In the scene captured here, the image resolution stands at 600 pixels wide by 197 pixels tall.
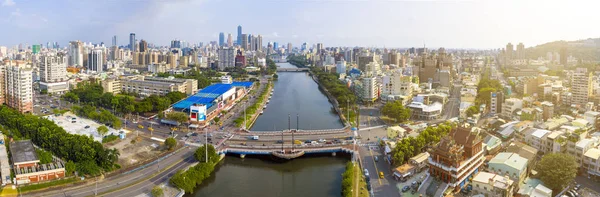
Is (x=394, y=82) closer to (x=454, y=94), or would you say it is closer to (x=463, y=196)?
(x=454, y=94)

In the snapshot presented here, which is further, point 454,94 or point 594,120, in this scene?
point 454,94

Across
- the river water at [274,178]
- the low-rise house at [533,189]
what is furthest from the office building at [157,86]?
the low-rise house at [533,189]

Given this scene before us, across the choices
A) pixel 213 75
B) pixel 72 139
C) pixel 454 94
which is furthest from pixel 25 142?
pixel 213 75

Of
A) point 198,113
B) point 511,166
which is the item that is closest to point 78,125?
point 198,113

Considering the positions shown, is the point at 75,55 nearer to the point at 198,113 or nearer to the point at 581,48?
the point at 198,113

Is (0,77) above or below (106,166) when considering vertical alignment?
above

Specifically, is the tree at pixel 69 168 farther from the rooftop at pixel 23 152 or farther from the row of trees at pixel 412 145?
the row of trees at pixel 412 145
